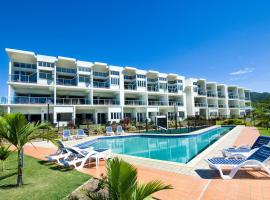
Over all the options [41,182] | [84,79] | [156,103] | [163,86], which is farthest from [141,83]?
[41,182]

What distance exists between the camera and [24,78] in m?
28.1

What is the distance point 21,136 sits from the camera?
5492 mm

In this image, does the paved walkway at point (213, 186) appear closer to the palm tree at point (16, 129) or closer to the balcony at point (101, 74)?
the palm tree at point (16, 129)

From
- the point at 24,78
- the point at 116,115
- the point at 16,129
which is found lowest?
the point at 16,129

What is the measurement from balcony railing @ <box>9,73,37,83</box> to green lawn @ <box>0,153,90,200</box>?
22290 mm

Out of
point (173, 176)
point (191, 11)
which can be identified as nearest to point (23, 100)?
point (191, 11)

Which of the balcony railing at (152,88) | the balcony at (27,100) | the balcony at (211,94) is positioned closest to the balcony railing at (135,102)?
the balcony railing at (152,88)

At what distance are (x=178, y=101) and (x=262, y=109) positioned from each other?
31833mm

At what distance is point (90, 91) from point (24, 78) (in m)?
9.96

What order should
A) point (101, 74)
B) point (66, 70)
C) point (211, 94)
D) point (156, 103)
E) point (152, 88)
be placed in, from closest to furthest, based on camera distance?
1. point (66, 70)
2. point (101, 74)
3. point (156, 103)
4. point (152, 88)
5. point (211, 94)

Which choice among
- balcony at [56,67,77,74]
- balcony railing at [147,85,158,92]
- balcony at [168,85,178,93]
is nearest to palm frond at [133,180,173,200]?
balcony at [56,67,77,74]

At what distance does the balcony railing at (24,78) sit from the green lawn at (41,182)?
73.1ft

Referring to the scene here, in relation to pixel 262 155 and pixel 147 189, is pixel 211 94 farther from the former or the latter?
pixel 147 189

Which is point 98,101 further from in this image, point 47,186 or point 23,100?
point 47,186
